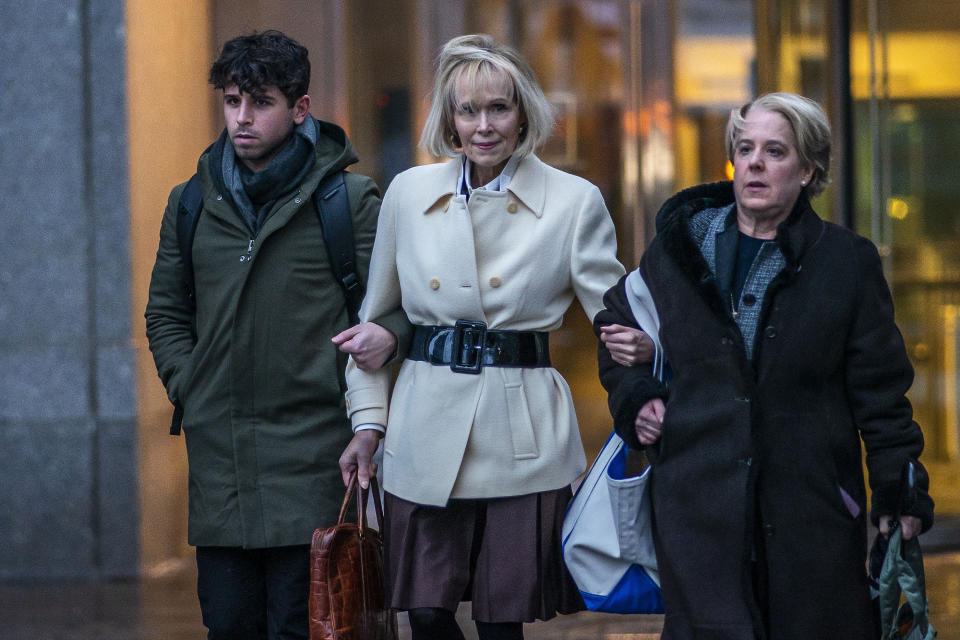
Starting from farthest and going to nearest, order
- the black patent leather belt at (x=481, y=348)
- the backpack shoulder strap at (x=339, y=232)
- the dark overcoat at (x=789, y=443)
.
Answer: the backpack shoulder strap at (x=339, y=232), the black patent leather belt at (x=481, y=348), the dark overcoat at (x=789, y=443)

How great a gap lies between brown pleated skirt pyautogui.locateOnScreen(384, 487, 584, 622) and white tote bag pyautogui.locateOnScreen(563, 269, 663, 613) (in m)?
0.13

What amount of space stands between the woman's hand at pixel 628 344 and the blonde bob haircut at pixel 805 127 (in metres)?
0.50

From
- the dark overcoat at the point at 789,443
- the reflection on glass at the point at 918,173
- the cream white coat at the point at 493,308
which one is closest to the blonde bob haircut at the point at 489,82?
the cream white coat at the point at 493,308

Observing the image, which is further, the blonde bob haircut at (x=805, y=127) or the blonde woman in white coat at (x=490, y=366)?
the blonde woman in white coat at (x=490, y=366)

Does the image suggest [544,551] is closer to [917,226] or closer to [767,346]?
[767,346]

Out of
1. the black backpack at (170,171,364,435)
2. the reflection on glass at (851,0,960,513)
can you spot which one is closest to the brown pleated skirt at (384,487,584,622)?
the black backpack at (170,171,364,435)

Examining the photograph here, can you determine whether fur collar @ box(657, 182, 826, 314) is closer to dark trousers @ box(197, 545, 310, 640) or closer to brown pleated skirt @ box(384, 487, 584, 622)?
brown pleated skirt @ box(384, 487, 584, 622)

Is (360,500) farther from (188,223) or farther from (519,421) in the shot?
(188,223)

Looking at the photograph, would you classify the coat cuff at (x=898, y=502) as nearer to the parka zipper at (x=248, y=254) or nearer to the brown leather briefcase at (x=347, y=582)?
the brown leather briefcase at (x=347, y=582)

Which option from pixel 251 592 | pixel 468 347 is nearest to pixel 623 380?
pixel 468 347

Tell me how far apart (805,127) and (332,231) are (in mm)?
1364

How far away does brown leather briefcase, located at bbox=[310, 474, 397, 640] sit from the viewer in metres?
3.52

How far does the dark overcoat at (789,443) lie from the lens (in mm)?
3182

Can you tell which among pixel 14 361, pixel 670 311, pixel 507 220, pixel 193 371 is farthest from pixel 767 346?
pixel 14 361
